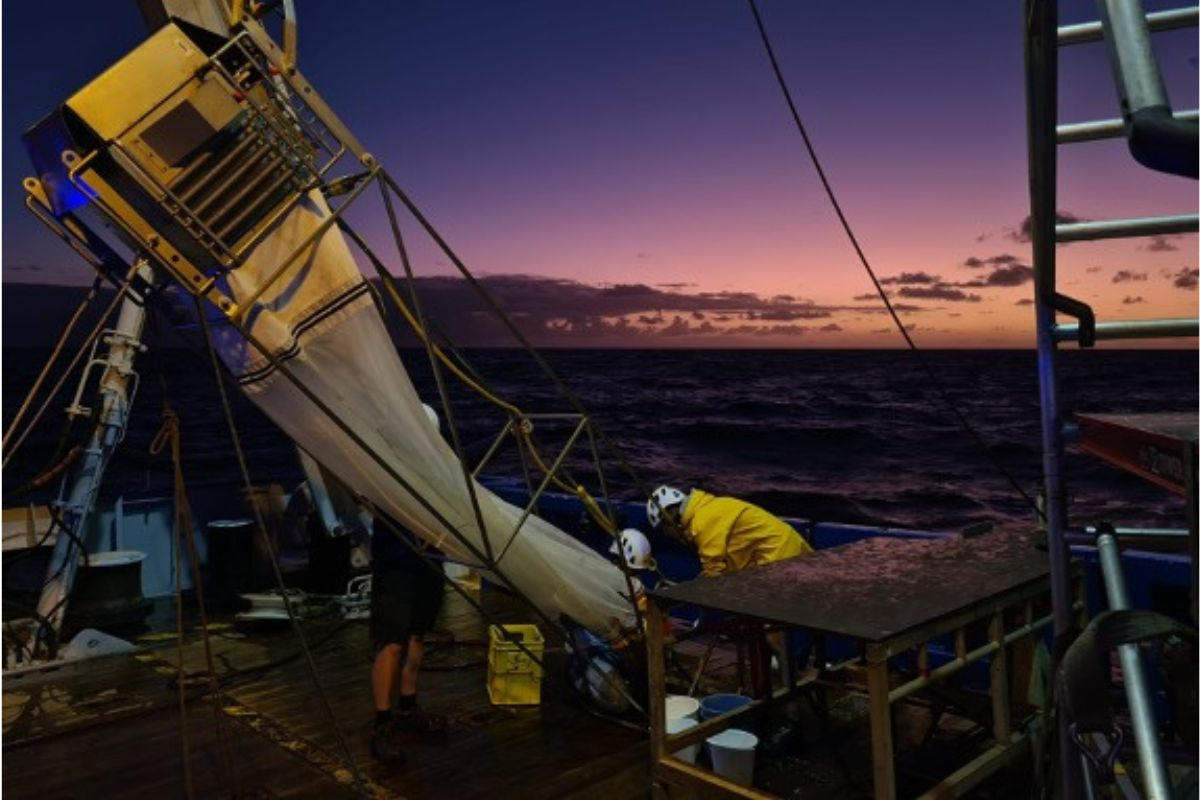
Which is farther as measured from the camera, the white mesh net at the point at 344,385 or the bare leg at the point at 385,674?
the bare leg at the point at 385,674

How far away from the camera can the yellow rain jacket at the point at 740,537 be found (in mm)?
6645

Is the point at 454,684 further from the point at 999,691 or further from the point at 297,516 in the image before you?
the point at 297,516

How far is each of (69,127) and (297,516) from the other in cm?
877

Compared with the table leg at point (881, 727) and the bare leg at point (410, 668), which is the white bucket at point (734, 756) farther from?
the bare leg at point (410, 668)

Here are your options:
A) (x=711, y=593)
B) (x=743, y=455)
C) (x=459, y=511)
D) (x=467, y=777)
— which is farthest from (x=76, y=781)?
(x=743, y=455)

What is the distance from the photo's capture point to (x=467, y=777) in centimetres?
569

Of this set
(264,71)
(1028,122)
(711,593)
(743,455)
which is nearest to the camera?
(1028,122)

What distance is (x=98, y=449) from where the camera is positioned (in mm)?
8859

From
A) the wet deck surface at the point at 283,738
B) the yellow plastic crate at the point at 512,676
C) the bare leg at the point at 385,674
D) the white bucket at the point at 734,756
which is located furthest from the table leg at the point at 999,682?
the bare leg at the point at 385,674

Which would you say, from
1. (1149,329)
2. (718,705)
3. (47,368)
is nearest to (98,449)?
(47,368)

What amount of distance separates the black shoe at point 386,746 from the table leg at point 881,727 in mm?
3668

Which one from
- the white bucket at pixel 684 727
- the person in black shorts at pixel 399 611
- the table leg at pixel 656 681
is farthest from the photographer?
the person in black shorts at pixel 399 611

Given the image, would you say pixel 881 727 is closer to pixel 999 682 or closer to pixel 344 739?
pixel 999 682

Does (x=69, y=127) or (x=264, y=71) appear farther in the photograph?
(x=264, y=71)
